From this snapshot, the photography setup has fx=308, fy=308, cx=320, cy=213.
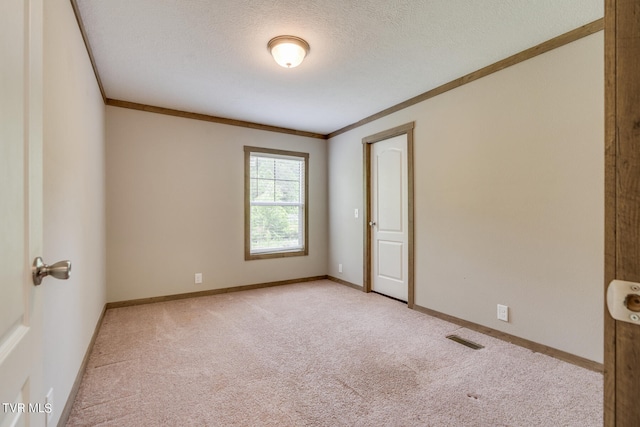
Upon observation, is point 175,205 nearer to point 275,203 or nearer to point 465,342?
point 275,203

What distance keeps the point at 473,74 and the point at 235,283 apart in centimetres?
381

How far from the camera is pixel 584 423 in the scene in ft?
5.38

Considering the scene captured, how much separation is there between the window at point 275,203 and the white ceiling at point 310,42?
1.22 metres

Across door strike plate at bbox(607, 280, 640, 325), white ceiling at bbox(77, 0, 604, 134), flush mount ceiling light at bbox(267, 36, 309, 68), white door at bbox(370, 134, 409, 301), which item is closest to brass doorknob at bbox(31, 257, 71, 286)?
door strike plate at bbox(607, 280, 640, 325)

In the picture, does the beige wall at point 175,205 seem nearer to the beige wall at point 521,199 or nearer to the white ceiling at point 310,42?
the white ceiling at point 310,42

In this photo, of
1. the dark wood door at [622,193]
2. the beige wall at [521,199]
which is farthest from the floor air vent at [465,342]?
the dark wood door at [622,193]

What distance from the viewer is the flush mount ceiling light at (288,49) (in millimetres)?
2350

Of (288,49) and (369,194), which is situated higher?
(288,49)

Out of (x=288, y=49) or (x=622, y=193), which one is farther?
(x=288, y=49)

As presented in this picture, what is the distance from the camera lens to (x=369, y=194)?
4.35 meters

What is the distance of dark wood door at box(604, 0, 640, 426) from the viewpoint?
1.89 ft

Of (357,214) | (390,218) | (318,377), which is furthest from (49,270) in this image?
(357,214)

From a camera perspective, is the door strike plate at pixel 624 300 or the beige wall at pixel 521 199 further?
the beige wall at pixel 521 199

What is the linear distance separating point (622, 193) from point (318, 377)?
200cm
